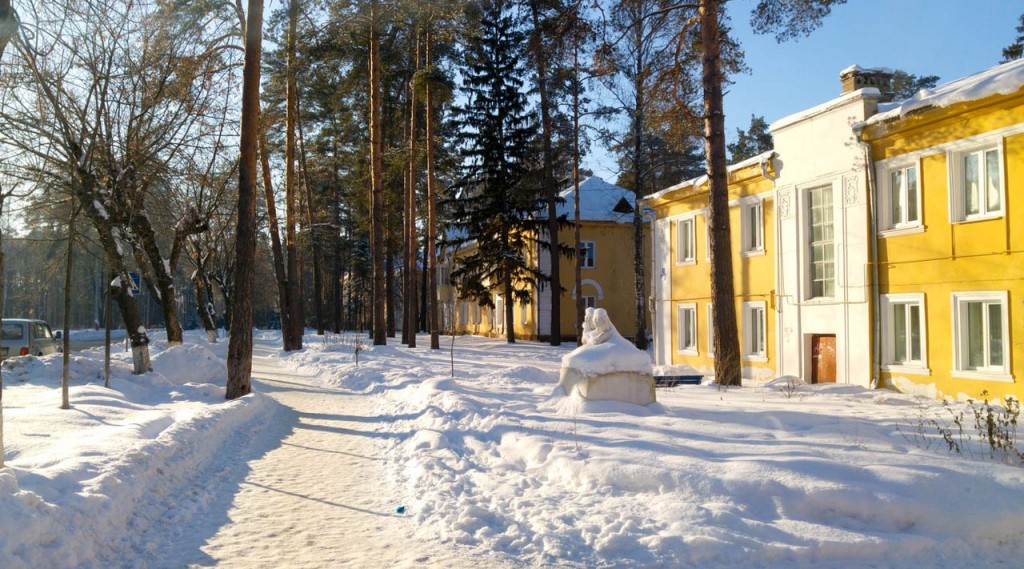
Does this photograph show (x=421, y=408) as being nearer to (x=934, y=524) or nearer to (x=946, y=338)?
(x=934, y=524)

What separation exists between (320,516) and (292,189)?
77.2ft

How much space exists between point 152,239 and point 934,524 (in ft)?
56.0

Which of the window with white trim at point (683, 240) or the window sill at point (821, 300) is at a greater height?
the window with white trim at point (683, 240)

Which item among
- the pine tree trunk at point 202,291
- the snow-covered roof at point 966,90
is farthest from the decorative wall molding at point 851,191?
the pine tree trunk at point 202,291

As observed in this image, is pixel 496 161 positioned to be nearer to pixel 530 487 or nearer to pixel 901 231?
pixel 901 231

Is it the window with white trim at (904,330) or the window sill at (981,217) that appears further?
the window with white trim at (904,330)

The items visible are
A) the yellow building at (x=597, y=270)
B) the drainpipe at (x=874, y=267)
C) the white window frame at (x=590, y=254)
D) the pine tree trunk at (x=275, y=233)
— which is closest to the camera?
the drainpipe at (x=874, y=267)

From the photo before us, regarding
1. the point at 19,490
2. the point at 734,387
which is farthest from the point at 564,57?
the point at 19,490

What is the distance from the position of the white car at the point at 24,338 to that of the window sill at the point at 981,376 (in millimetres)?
24051

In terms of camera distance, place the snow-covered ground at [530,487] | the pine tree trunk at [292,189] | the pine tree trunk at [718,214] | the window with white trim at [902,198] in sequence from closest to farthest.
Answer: the snow-covered ground at [530,487] → the pine tree trunk at [718,214] → the window with white trim at [902,198] → the pine tree trunk at [292,189]

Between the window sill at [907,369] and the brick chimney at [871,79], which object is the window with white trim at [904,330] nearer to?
the window sill at [907,369]

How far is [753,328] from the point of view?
21.4 metres

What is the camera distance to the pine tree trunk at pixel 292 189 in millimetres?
23400

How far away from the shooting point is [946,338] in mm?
14953
